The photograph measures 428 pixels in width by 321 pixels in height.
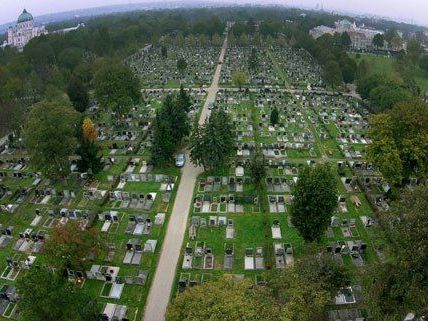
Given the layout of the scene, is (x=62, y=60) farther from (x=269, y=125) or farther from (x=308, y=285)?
(x=308, y=285)

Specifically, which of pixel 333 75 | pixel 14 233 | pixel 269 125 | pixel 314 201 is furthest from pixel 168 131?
pixel 333 75

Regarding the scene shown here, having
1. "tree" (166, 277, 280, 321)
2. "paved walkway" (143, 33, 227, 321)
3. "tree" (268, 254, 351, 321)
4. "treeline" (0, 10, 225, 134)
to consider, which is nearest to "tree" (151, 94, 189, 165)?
"paved walkway" (143, 33, 227, 321)

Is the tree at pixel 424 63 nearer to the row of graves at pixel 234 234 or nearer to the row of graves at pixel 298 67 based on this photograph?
the row of graves at pixel 298 67

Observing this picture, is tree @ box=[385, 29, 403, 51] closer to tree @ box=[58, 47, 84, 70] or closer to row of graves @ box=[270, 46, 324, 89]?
row of graves @ box=[270, 46, 324, 89]

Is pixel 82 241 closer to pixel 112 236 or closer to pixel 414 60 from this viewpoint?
pixel 112 236

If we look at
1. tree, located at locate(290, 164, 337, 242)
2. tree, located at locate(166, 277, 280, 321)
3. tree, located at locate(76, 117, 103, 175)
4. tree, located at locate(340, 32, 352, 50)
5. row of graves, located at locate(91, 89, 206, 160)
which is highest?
tree, located at locate(340, 32, 352, 50)

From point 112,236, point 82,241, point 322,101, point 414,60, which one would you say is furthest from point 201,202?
point 414,60

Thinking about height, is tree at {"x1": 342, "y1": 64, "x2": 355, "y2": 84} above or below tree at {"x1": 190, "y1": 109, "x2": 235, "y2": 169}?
above
